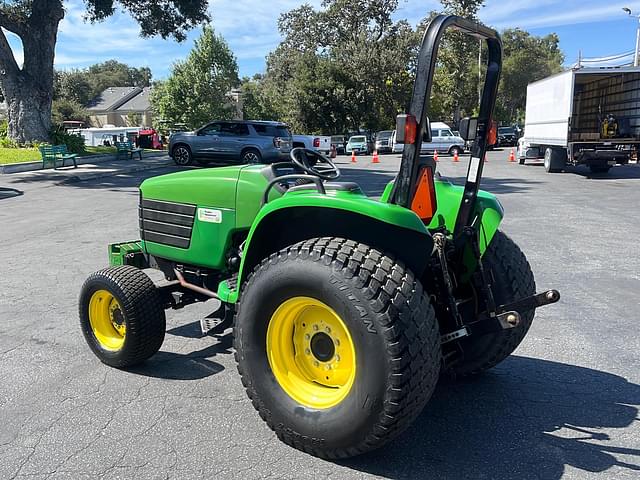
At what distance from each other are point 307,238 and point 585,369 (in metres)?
2.33

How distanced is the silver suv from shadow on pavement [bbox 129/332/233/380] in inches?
681

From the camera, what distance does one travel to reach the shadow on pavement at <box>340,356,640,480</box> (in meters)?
2.82

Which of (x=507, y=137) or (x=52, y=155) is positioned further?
(x=507, y=137)

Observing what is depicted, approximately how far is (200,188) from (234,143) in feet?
59.7

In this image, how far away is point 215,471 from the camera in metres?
2.83

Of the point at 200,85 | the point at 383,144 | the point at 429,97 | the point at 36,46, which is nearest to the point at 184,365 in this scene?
the point at 429,97

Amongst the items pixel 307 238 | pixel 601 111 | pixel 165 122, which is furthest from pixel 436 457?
pixel 165 122

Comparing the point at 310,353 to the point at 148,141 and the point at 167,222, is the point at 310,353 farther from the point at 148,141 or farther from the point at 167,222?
the point at 148,141

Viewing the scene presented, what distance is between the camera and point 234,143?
21.6m

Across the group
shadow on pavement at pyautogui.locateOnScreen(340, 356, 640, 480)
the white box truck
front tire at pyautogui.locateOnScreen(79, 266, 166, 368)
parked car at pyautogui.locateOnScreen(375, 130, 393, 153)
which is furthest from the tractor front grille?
parked car at pyautogui.locateOnScreen(375, 130, 393, 153)

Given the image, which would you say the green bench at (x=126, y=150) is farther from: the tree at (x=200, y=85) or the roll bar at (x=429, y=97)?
the roll bar at (x=429, y=97)

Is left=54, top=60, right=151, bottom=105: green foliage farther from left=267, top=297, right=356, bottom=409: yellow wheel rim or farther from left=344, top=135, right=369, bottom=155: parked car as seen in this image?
left=267, top=297, right=356, bottom=409: yellow wheel rim

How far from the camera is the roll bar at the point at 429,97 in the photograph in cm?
262

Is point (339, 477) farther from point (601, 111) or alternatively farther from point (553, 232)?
point (601, 111)
